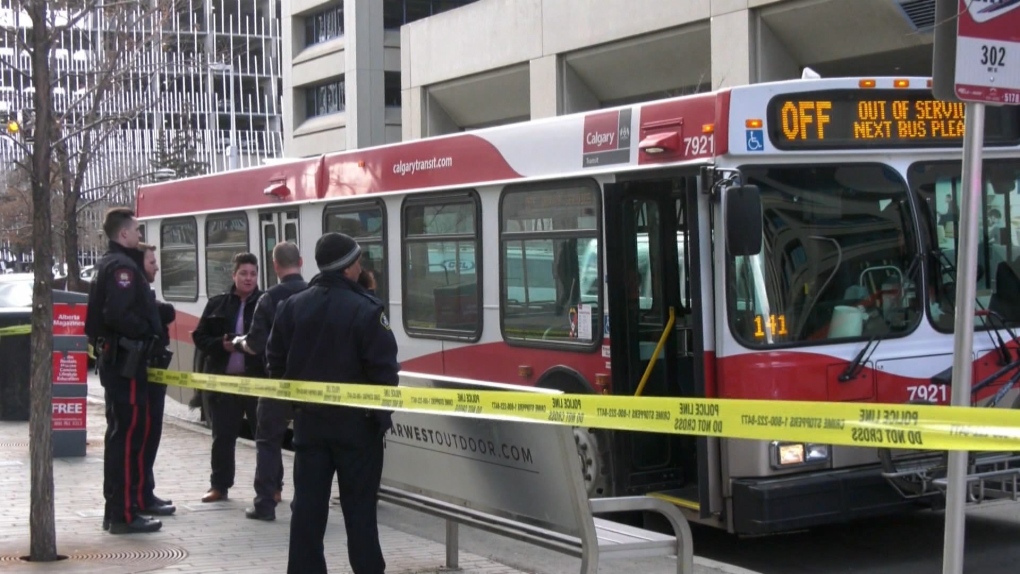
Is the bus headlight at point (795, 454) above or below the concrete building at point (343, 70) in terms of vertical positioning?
below

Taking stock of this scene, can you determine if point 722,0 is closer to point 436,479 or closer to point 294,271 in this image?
point 294,271

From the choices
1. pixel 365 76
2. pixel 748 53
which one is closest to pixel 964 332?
pixel 748 53

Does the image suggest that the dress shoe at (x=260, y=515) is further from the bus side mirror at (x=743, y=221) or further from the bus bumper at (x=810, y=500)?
the bus side mirror at (x=743, y=221)

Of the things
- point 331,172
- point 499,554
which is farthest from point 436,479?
point 331,172

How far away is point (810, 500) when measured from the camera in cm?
766

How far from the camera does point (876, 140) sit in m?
8.17

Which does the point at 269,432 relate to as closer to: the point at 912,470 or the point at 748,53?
the point at 912,470

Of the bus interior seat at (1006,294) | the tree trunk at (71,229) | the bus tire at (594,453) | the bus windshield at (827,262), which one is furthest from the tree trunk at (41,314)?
the tree trunk at (71,229)

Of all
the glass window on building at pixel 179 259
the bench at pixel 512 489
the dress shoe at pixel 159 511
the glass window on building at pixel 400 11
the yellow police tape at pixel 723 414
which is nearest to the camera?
the yellow police tape at pixel 723 414

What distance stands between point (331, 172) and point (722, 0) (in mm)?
12063

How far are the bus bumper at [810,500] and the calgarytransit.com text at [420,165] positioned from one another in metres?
4.06

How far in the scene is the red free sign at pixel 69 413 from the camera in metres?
12.1

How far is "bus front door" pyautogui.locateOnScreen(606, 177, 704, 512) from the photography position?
8.78m

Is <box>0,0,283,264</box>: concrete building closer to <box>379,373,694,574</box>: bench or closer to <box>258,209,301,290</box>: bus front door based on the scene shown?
<box>258,209,301,290</box>: bus front door
